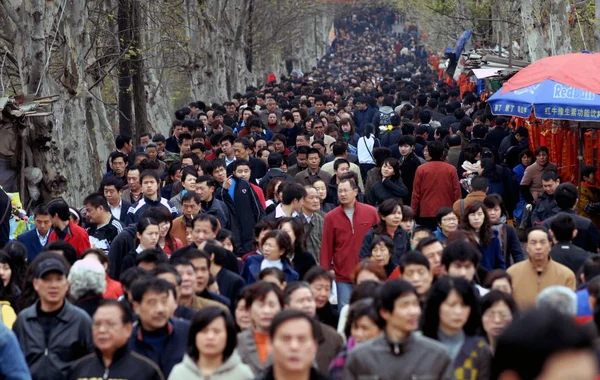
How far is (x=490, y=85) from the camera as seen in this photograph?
22250 millimetres

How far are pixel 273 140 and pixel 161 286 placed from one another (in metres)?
10.9

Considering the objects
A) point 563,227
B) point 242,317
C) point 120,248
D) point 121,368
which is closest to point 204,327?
point 121,368

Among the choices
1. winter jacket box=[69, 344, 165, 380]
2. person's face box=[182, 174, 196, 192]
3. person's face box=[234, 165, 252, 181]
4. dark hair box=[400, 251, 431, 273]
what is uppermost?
person's face box=[234, 165, 252, 181]

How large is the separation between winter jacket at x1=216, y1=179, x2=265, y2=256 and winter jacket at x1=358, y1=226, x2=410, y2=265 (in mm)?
2519

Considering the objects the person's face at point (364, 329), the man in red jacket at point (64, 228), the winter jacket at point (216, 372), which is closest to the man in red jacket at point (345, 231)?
the man in red jacket at point (64, 228)

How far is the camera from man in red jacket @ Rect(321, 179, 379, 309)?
10.0 m

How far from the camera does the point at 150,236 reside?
8953mm

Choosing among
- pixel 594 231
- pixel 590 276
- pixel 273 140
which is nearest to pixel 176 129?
pixel 273 140

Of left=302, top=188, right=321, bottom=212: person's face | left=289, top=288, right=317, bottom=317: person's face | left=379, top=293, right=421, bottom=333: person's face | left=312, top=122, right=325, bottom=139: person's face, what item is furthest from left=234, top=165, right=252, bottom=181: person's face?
left=379, top=293, right=421, bottom=333: person's face

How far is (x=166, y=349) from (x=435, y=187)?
659 centimetres

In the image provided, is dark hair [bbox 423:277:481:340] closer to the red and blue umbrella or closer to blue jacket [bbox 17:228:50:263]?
blue jacket [bbox 17:228:50:263]

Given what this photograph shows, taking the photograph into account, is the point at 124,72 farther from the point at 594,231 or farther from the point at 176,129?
the point at 594,231

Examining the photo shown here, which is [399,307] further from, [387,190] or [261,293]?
[387,190]

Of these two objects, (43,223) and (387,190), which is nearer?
(43,223)
